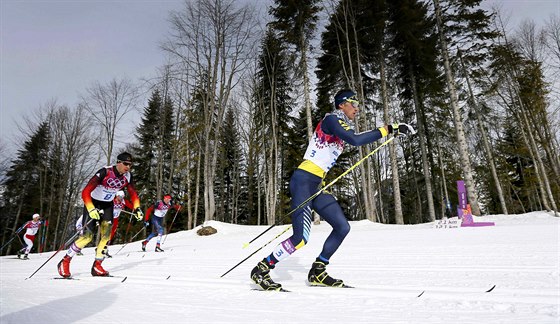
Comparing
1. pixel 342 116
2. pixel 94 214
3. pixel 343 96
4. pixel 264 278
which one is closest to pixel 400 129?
pixel 342 116

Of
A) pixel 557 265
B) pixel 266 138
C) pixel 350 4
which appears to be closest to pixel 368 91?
pixel 350 4

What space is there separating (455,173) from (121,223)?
3384 centimetres

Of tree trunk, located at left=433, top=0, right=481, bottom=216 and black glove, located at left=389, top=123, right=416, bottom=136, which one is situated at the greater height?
tree trunk, located at left=433, top=0, right=481, bottom=216

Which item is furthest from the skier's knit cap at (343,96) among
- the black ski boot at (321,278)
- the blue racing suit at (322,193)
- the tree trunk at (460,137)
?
the tree trunk at (460,137)

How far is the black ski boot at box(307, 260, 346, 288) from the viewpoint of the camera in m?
3.11

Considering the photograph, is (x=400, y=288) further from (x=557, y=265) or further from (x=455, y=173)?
(x=455, y=173)

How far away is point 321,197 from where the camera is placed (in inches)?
131

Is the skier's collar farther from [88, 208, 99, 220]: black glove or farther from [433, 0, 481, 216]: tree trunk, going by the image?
[433, 0, 481, 216]: tree trunk

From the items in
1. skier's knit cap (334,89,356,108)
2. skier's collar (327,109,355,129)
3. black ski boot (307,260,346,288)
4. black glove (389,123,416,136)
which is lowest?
black ski boot (307,260,346,288)

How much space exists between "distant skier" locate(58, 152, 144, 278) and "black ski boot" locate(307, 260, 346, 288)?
2962mm

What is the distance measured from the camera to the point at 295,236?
3238 mm

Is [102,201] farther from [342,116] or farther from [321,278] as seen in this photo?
[342,116]

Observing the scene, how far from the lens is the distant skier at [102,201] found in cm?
464

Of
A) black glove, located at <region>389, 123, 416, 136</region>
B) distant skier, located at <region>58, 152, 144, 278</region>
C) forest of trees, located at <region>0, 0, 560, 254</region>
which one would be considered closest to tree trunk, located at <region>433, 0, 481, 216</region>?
forest of trees, located at <region>0, 0, 560, 254</region>
